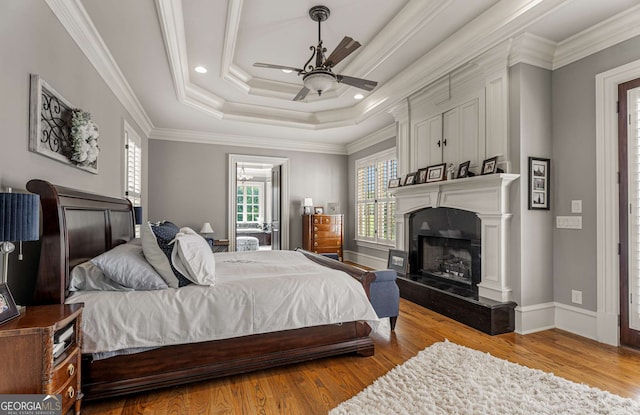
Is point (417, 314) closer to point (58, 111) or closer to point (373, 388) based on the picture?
point (373, 388)

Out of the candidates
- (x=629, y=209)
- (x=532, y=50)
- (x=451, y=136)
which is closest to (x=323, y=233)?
(x=451, y=136)

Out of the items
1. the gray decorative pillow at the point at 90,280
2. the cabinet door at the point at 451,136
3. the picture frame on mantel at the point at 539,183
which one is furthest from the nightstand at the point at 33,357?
the cabinet door at the point at 451,136

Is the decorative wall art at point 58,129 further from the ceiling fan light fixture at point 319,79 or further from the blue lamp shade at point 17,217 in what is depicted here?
the ceiling fan light fixture at point 319,79

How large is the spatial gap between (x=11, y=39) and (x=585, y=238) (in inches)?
183

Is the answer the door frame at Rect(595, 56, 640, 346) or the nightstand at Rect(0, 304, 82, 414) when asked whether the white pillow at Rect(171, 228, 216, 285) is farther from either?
the door frame at Rect(595, 56, 640, 346)

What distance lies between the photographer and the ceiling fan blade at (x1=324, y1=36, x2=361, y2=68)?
2615 mm

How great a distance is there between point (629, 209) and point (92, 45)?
4995 mm

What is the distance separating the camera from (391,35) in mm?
3492

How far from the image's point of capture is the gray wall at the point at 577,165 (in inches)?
117

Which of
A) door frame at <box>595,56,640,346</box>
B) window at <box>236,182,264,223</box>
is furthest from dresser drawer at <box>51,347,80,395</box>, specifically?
window at <box>236,182,264,223</box>

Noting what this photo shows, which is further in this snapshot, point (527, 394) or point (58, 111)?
point (58, 111)

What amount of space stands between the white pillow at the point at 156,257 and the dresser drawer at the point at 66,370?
0.60m

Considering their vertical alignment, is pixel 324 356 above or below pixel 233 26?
below

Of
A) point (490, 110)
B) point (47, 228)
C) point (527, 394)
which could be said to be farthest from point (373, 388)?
point (490, 110)
